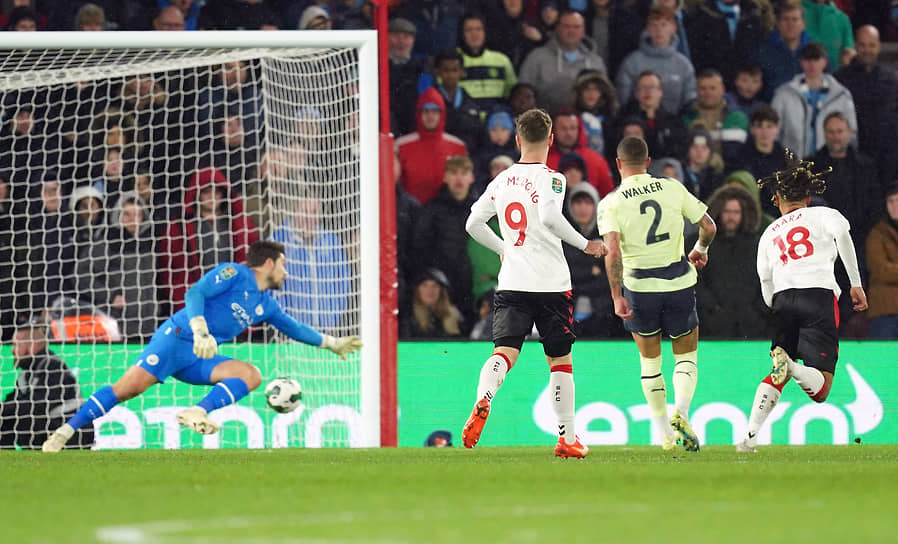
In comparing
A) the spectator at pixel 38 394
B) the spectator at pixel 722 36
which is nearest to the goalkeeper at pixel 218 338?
the spectator at pixel 38 394

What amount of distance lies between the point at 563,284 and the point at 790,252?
1616 millimetres

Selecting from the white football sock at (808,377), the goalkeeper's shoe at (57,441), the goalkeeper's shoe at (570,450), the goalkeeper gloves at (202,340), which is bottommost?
the goalkeeper's shoe at (57,441)

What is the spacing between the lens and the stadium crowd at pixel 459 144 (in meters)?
11.3

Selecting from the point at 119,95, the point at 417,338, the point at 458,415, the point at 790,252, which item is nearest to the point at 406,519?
the point at 790,252

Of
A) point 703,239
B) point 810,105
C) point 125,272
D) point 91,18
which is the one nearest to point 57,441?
point 125,272

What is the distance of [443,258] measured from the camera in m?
12.1

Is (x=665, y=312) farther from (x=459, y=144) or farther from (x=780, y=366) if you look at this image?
(x=459, y=144)

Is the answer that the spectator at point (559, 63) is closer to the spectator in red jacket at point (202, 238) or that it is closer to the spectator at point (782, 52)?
the spectator at point (782, 52)

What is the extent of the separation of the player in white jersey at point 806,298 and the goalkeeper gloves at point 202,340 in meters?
3.30

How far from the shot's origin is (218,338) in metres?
9.23

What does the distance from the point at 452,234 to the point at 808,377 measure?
4468 mm

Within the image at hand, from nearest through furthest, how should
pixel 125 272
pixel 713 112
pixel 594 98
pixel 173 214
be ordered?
pixel 125 272
pixel 173 214
pixel 594 98
pixel 713 112

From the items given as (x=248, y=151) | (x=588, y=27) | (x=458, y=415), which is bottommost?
(x=458, y=415)

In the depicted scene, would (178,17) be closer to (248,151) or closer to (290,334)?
(248,151)
